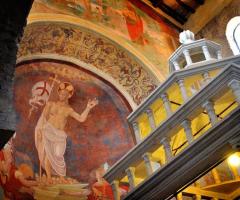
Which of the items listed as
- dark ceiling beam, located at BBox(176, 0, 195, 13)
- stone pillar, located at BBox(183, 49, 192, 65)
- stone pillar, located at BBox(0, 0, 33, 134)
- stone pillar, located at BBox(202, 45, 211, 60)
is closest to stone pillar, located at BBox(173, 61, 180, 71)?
stone pillar, located at BBox(183, 49, 192, 65)

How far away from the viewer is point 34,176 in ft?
27.5

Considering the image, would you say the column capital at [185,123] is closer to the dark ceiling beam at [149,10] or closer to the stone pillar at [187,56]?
the stone pillar at [187,56]

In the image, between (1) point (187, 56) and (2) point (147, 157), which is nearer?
(2) point (147, 157)

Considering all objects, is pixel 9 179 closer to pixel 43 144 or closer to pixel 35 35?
pixel 43 144

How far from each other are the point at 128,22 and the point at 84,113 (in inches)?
119

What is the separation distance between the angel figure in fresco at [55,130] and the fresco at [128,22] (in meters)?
1.87

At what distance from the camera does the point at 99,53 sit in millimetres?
10719

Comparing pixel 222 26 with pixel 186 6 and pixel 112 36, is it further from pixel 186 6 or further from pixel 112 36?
pixel 112 36

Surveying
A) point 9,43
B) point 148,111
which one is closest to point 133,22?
point 148,111

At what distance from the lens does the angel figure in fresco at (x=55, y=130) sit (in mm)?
8938

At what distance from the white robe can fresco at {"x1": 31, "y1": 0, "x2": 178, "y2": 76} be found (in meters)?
2.68

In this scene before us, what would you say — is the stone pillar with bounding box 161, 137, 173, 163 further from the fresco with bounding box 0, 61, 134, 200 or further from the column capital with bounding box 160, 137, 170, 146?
the fresco with bounding box 0, 61, 134, 200

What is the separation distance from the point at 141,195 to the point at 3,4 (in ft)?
14.6

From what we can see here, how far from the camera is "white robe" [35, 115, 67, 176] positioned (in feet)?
29.4
